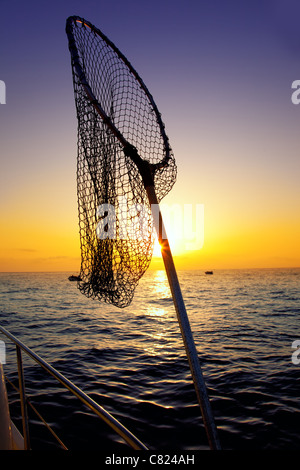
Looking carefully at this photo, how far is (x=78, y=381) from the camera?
7973 millimetres

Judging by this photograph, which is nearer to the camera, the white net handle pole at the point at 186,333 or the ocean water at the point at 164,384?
the white net handle pole at the point at 186,333

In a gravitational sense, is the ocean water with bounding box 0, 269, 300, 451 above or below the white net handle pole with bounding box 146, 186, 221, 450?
below

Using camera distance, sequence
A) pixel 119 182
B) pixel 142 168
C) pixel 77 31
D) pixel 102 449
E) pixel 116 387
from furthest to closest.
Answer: pixel 116 387 → pixel 102 449 → pixel 119 182 → pixel 77 31 → pixel 142 168

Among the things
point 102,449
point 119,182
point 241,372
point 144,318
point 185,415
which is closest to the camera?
point 119,182

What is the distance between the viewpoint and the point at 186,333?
198 centimetres

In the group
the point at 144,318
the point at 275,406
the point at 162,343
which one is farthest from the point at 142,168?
the point at 144,318

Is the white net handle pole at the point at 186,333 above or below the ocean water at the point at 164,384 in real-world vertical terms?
above

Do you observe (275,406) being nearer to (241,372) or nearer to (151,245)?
(241,372)

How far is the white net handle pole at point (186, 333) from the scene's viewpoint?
1.83m

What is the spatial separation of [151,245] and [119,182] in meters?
0.72

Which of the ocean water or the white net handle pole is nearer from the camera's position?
the white net handle pole

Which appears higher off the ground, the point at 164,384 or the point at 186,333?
the point at 186,333

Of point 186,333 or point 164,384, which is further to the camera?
point 164,384

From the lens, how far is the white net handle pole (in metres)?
1.83
